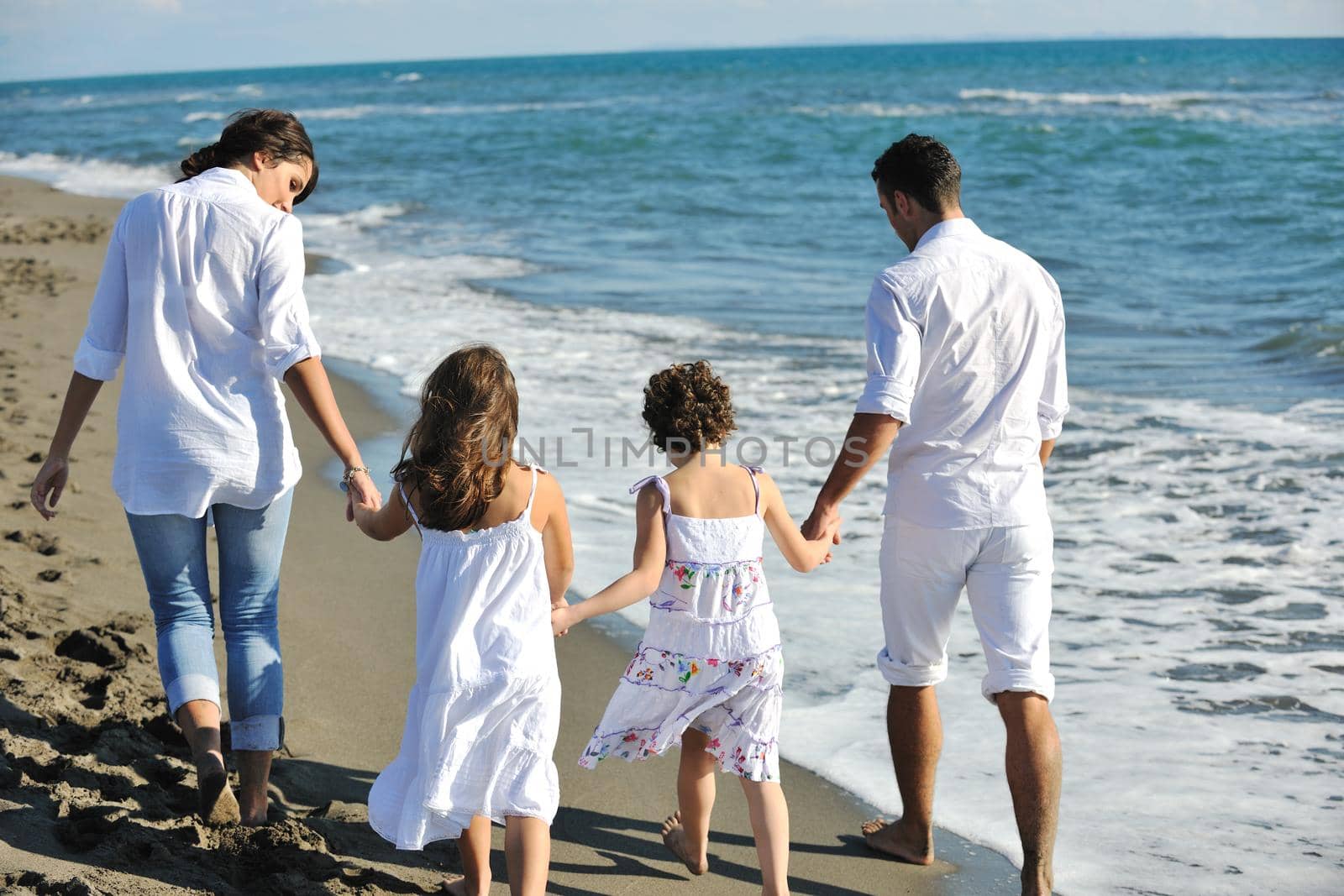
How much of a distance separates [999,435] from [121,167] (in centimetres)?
2739

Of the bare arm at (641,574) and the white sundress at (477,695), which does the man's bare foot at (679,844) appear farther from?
the bare arm at (641,574)

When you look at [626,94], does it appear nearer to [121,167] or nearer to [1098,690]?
[121,167]

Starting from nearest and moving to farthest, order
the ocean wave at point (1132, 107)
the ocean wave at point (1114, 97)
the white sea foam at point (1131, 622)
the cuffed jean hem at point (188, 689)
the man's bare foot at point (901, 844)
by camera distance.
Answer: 1. the cuffed jean hem at point (188, 689)
2. the man's bare foot at point (901, 844)
3. the white sea foam at point (1131, 622)
4. the ocean wave at point (1132, 107)
5. the ocean wave at point (1114, 97)

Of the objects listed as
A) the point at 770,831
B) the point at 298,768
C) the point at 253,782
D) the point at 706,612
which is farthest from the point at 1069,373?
the point at 253,782

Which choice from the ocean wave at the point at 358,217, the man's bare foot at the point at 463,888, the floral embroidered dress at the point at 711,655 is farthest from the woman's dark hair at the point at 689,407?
the ocean wave at the point at 358,217

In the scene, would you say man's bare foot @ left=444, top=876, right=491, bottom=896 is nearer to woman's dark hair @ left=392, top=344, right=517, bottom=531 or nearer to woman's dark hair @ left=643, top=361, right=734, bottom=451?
woman's dark hair @ left=392, top=344, right=517, bottom=531

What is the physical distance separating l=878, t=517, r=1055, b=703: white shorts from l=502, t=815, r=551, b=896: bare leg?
1045 millimetres

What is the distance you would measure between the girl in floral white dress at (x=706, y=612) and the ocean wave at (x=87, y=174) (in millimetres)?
19344

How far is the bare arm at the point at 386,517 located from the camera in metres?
2.71

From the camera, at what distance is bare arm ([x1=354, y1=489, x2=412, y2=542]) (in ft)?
8.87

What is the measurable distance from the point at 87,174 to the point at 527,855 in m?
26.3

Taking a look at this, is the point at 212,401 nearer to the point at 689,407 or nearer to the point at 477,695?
the point at 477,695

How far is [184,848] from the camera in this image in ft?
8.92

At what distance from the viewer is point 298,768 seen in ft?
11.2
